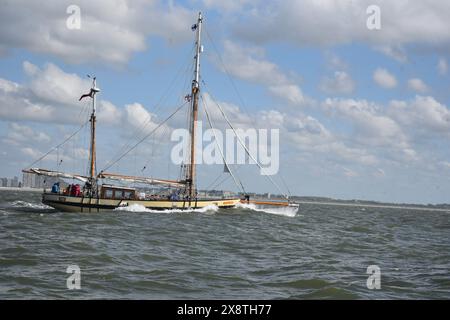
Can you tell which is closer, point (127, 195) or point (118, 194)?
point (118, 194)

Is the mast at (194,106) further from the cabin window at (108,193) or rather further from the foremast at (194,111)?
the cabin window at (108,193)

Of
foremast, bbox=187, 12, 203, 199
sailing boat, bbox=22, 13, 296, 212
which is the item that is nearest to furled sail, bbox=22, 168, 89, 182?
sailing boat, bbox=22, 13, 296, 212

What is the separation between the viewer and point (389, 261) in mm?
28766

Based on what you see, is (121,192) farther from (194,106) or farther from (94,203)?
(194,106)

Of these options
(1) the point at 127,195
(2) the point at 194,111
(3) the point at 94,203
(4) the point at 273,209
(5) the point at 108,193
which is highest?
(2) the point at 194,111

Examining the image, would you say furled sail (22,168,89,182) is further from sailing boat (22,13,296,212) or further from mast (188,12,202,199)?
mast (188,12,202,199)

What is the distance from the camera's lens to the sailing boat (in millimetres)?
60344

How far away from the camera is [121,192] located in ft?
206

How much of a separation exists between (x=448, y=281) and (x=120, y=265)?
1405cm

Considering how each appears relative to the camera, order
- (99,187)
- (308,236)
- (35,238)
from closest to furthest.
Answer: (35,238) → (308,236) → (99,187)

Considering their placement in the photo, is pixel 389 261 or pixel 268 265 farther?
pixel 389 261

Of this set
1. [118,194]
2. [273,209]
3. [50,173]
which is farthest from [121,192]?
[273,209]

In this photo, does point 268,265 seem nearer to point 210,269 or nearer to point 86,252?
point 210,269
